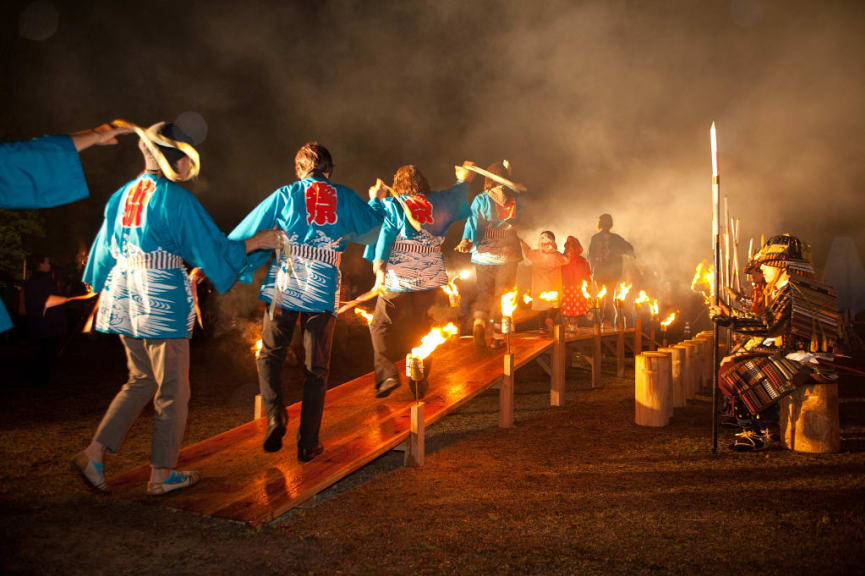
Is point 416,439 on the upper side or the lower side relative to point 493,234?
lower

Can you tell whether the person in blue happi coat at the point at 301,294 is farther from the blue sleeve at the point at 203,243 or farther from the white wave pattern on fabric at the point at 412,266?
the white wave pattern on fabric at the point at 412,266

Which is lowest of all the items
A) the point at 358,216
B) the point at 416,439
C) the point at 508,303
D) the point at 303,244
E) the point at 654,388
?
the point at 416,439

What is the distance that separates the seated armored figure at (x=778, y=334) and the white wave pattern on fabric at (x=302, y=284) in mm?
2972

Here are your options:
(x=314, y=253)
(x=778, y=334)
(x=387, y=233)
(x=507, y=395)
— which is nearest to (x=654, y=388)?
(x=778, y=334)

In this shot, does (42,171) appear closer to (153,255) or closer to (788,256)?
(153,255)

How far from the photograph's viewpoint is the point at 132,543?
2.87 meters

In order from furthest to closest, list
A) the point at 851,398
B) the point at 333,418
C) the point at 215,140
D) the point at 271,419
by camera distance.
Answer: the point at 215,140, the point at 851,398, the point at 333,418, the point at 271,419

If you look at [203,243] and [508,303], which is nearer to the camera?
[203,243]

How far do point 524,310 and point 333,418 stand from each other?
15.5 ft

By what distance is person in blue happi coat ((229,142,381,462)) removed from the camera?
3543 mm

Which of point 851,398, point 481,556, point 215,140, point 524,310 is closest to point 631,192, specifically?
point 524,310

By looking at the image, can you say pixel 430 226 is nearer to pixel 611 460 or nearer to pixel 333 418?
pixel 333 418

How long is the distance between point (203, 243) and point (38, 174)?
31.0 inches

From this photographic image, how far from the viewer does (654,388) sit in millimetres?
5508
